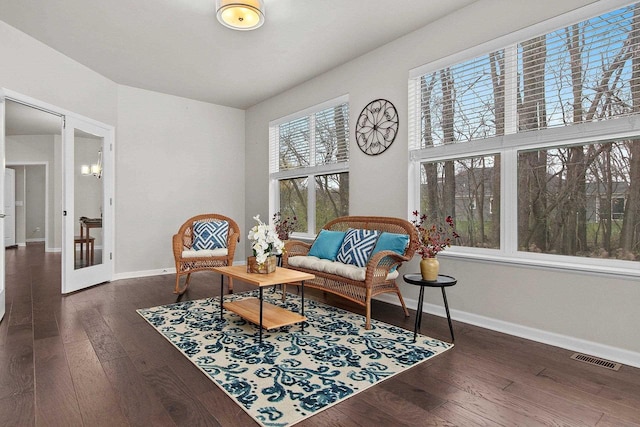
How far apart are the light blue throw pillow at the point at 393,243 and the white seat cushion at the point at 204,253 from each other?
82.1 inches

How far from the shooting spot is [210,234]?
4762 millimetres

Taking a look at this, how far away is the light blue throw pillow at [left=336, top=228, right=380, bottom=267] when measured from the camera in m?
3.45

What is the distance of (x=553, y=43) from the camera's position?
2752 mm

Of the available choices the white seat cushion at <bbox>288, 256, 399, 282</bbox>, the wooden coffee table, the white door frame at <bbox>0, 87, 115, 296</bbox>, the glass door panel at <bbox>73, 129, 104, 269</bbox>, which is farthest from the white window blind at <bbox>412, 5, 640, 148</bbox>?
the glass door panel at <bbox>73, 129, 104, 269</bbox>

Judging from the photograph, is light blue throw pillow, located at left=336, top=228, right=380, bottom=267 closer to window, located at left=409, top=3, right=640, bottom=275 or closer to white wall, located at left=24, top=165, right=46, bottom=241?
window, located at left=409, top=3, right=640, bottom=275

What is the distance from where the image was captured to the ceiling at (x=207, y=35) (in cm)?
313

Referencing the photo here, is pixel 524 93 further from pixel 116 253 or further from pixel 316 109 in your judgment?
pixel 116 253

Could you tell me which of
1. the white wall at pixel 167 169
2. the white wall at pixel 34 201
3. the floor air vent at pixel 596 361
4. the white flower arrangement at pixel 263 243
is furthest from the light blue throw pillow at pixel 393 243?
the white wall at pixel 34 201

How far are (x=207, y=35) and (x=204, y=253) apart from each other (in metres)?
2.47

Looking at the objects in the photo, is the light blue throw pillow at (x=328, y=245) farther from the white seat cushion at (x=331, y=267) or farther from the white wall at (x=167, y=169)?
the white wall at (x=167, y=169)

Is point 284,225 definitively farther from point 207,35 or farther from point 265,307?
point 207,35

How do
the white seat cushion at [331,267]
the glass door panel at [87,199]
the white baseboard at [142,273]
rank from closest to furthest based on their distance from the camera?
the white seat cushion at [331,267]
the glass door panel at [87,199]
the white baseboard at [142,273]

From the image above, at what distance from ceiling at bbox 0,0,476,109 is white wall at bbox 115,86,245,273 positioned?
0.65m

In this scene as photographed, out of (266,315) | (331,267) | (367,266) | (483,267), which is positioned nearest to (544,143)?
(483,267)
